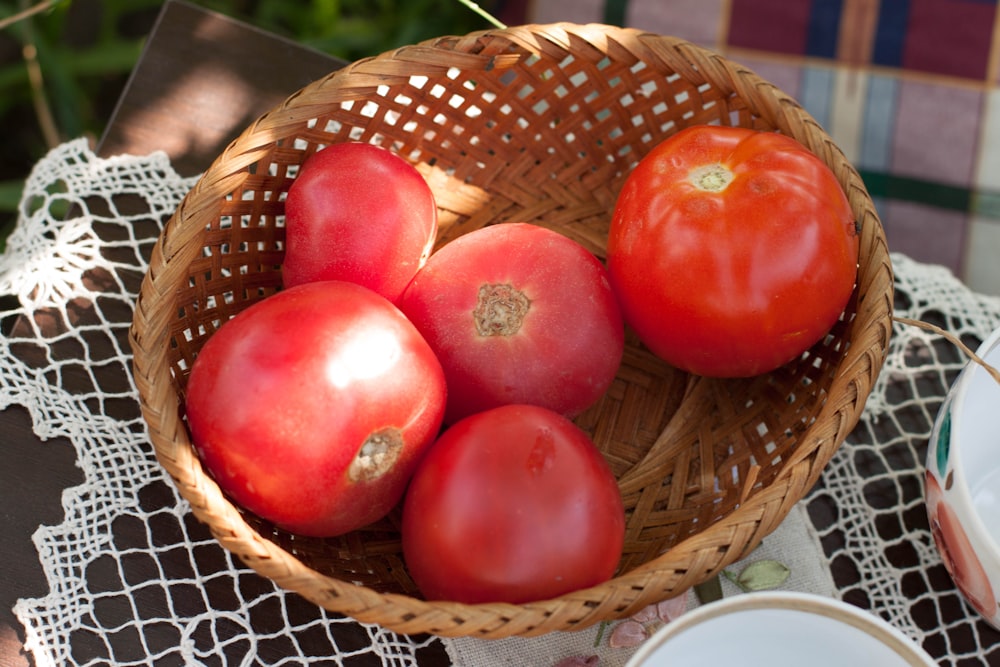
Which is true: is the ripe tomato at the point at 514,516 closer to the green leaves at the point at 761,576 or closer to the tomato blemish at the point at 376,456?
the tomato blemish at the point at 376,456

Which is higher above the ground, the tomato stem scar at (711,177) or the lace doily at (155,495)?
the tomato stem scar at (711,177)

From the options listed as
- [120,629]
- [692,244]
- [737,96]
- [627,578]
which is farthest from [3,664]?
[737,96]

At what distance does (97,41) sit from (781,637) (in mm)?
1343

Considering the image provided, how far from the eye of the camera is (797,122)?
0.75 metres

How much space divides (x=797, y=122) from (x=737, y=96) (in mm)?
64

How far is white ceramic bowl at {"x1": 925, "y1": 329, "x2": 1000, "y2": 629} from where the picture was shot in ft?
2.06

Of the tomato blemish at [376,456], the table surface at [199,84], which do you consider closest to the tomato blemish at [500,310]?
the tomato blemish at [376,456]

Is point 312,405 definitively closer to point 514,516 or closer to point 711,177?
point 514,516

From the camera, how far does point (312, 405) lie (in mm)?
618

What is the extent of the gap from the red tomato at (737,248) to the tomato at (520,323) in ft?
0.15

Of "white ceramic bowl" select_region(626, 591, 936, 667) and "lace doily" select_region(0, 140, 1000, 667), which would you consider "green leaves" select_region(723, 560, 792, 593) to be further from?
"white ceramic bowl" select_region(626, 591, 936, 667)

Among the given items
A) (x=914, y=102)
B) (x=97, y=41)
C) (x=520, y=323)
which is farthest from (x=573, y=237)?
(x=97, y=41)

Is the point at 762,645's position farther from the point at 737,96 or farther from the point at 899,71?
the point at 899,71

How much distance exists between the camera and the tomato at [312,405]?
2.03 feet
